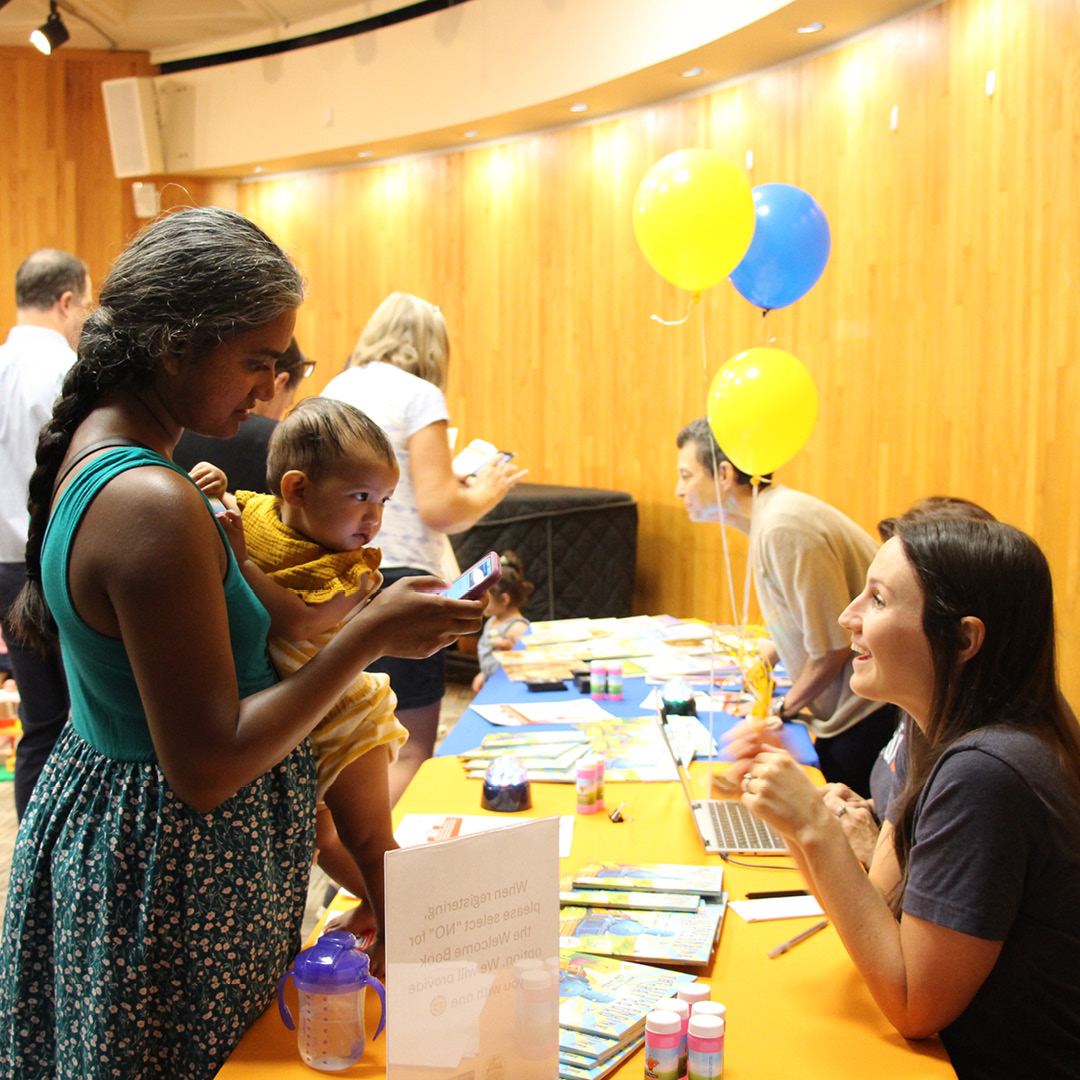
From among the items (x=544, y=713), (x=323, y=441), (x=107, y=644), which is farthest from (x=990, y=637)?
(x=544, y=713)

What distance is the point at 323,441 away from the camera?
5.32ft

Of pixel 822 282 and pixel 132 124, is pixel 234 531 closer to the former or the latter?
pixel 822 282

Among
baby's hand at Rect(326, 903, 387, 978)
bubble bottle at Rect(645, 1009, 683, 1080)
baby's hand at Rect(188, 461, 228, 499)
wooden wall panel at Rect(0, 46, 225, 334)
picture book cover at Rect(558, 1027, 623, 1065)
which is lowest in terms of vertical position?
picture book cover at Rect(558, 1027, 623, 1065)

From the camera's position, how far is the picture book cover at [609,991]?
131 centimetres

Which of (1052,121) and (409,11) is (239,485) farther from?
(409,11)

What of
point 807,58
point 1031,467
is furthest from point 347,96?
point 1031,467

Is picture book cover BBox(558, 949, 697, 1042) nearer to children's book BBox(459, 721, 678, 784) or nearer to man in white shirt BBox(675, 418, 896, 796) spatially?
children's book BBox(459, 721, 678, 784)

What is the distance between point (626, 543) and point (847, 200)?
221 cm

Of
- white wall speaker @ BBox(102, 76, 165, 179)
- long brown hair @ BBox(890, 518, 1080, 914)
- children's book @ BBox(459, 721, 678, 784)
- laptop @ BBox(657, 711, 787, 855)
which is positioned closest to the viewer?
long brown hair @ BBox(890, 518, 1080, 914)

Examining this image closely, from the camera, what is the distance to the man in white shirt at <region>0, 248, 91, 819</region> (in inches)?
119

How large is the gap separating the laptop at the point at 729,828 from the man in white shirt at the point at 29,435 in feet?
6.05

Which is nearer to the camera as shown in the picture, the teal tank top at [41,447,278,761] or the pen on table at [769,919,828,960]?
the teal tank top at [41,447,278,761]

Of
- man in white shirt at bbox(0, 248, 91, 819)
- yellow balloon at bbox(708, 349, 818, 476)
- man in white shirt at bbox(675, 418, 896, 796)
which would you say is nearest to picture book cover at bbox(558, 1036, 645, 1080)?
man in white shirt at bbox(675, 418, 896, 796)

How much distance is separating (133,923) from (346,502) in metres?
0.70
